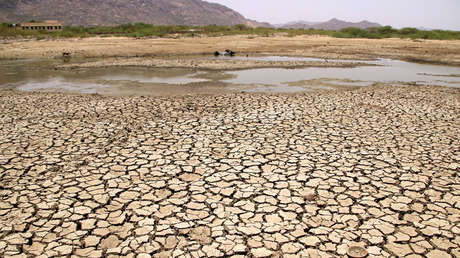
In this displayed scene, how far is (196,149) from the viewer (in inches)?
243

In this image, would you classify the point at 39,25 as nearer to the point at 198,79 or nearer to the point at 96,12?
the point at 96,12

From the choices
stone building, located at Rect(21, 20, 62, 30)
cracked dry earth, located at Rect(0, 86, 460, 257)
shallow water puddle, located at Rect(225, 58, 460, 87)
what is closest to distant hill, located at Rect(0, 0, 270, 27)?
stone building, located at Rect(21, 20, 62, 30)

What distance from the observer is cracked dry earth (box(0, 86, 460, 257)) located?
11.6ft

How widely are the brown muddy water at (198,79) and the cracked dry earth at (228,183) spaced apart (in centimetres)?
372

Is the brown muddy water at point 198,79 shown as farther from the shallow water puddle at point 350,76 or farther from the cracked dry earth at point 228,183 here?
the cracked dry earth at point 228,183

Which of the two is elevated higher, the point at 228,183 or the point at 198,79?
the point at 198,79

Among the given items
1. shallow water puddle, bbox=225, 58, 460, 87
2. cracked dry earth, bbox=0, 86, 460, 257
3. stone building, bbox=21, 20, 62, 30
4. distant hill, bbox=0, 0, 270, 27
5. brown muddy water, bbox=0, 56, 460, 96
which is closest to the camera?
cracked dry earth, bbox=0, 86, 460, 257

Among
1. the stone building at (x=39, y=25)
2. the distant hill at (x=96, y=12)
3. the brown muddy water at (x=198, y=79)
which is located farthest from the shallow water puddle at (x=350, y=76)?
the distant hill at (x=96, y=12)

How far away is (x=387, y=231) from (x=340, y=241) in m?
0.66

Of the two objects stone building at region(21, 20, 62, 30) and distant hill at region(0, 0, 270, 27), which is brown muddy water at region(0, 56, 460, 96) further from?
distant hill at region(0, 0, 270, 27)

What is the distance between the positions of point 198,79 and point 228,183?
10.7 metres

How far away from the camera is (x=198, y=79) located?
1488 centimetres

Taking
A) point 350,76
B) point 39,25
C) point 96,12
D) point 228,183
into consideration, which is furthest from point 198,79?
point 96,12

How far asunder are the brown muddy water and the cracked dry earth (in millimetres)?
3720
